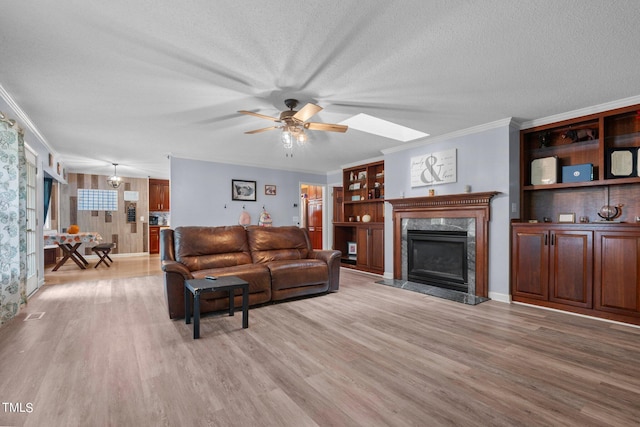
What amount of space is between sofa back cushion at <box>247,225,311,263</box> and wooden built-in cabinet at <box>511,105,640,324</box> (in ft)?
9.88

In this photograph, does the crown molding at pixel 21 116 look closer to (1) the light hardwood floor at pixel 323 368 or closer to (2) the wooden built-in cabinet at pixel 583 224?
(1) the light hardwood floor at pixel 323 368

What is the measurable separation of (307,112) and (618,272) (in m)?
3.69

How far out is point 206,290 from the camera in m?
2.83

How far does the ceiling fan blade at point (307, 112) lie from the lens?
2747 mm

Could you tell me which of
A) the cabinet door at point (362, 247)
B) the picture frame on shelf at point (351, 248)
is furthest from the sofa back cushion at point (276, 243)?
the picture frame on shelf at point (351, 248)

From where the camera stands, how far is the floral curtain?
3.08 metres

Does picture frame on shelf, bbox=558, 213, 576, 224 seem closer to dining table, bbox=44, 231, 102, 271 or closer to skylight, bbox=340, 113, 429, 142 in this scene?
skylight, bbox=340, 113, 429, 142

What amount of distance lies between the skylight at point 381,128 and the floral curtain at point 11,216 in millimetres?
3707

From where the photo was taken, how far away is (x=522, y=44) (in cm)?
221

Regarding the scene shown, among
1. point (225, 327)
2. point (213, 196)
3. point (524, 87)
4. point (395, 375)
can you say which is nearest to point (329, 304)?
point (225, 327)

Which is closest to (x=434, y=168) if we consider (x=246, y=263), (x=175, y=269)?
(x=246, y=263)

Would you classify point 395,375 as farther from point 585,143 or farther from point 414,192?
point 585,143

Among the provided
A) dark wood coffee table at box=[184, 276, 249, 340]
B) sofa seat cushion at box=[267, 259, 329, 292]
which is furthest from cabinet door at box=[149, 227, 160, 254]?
dark wood coffee table at box=[184, 276, 249, 340]

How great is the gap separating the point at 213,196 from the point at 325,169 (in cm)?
288
